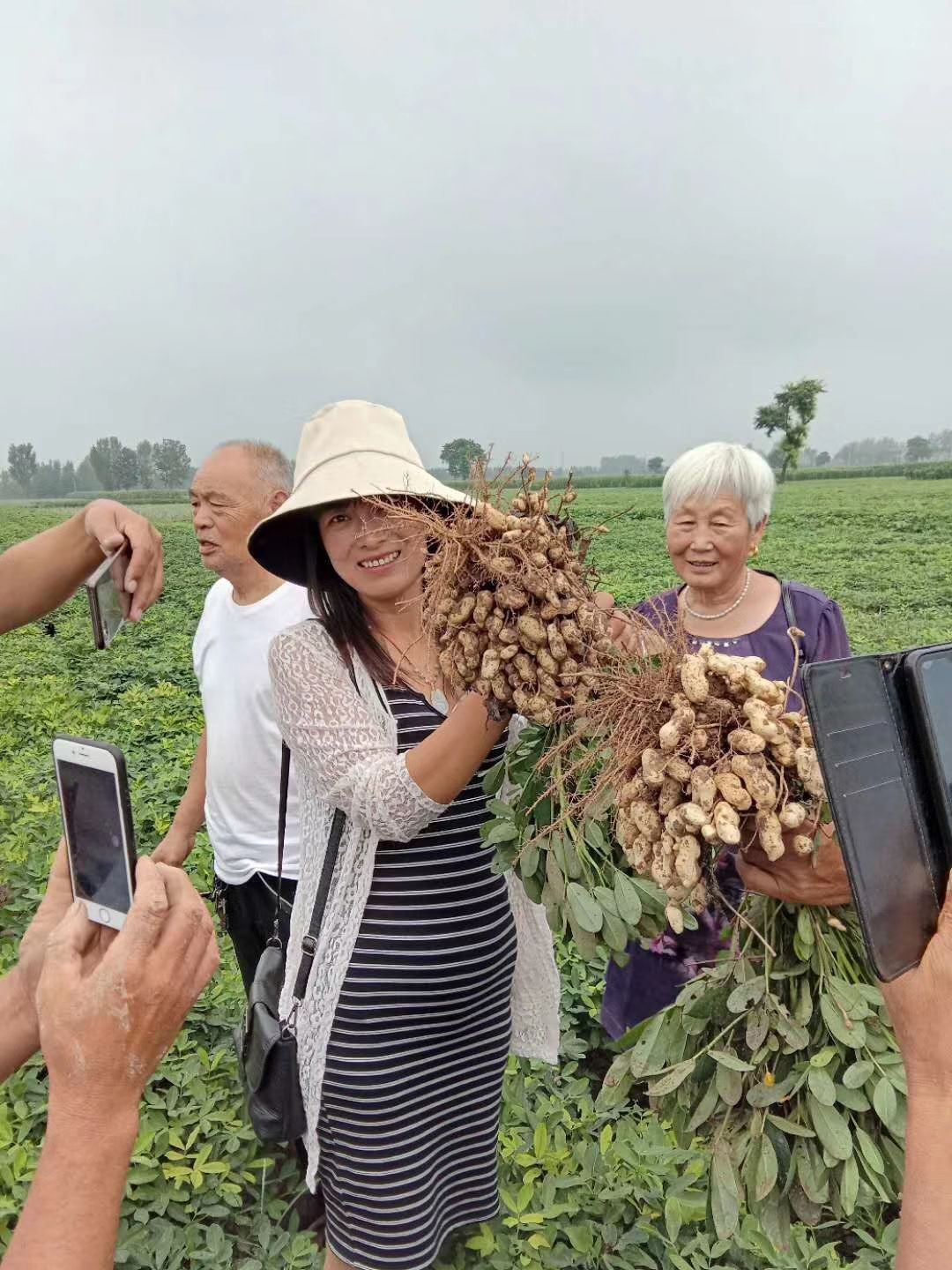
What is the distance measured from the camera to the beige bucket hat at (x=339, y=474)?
1458 millimetres

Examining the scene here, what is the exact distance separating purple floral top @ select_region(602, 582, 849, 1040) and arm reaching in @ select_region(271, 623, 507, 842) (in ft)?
2.24

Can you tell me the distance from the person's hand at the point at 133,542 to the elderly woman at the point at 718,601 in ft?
3.63

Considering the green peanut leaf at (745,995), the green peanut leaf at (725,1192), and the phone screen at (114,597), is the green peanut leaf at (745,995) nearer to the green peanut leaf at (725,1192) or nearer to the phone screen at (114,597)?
the green peanut leaf at (725,1192)

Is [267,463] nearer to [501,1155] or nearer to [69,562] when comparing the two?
[69,562]

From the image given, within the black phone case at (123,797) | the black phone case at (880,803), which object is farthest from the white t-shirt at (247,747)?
the black phone case at (880,803)

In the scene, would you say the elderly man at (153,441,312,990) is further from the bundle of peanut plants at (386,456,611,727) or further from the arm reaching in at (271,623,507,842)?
the bundle of peanut plants at (386,456,611,727)

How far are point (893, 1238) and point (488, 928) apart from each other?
0.97m

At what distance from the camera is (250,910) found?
2.32 metres

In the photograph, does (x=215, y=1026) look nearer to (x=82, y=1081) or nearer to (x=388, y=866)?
(x=388, y=866)

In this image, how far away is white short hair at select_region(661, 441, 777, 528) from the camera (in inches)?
81.6

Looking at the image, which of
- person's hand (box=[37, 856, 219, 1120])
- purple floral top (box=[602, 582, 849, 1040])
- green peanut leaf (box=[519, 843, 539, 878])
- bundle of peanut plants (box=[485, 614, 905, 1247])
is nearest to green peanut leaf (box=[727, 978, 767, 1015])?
bundle of peanut plants (box=[485, 614, 905, 1247])

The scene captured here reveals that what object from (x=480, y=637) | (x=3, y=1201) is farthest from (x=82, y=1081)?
(x=3, y=1201)

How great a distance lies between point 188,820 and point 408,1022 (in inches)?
52.8

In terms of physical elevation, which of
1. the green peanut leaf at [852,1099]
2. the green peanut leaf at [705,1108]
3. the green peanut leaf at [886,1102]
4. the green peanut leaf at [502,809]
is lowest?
the green peanut leaf at [705,1108]
